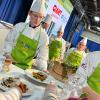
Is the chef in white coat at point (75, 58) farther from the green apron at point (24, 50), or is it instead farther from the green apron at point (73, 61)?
the green apron at point (24, 50)

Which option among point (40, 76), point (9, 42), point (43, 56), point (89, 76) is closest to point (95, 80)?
point (89, 76)

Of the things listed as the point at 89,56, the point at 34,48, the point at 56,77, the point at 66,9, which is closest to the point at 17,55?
the point at 34,48

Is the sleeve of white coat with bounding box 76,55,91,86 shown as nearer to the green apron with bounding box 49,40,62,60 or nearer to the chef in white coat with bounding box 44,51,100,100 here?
the chef in white coat with bounding box 44,51,100,100

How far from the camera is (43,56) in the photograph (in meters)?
2.52

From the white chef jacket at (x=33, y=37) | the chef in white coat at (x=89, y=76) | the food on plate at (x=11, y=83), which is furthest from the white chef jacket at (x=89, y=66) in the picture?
the white chef jacket at (x=33, y=37)

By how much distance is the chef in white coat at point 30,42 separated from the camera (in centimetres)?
244

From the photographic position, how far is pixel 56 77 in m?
2.04

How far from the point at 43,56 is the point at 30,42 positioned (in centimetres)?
20

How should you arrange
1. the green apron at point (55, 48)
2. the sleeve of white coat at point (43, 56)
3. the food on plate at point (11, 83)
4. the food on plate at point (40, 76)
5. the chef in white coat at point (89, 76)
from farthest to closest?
the green apron at point (55, 48) → the sleeve of white coat at point (43, 56) → the food on plate at point (40, 76) → the chef in white coat at point (89, 76) → the food on plate at point (11, 83)

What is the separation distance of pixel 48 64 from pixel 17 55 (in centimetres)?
37

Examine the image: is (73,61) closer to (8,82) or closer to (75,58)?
(75,58)

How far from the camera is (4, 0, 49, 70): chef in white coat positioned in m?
2.44

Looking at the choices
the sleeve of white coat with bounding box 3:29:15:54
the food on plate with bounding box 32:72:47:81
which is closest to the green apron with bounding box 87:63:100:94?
the food on plate with bounding box 32:72:47:81

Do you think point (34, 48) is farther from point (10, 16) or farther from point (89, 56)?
point (10, 16)
